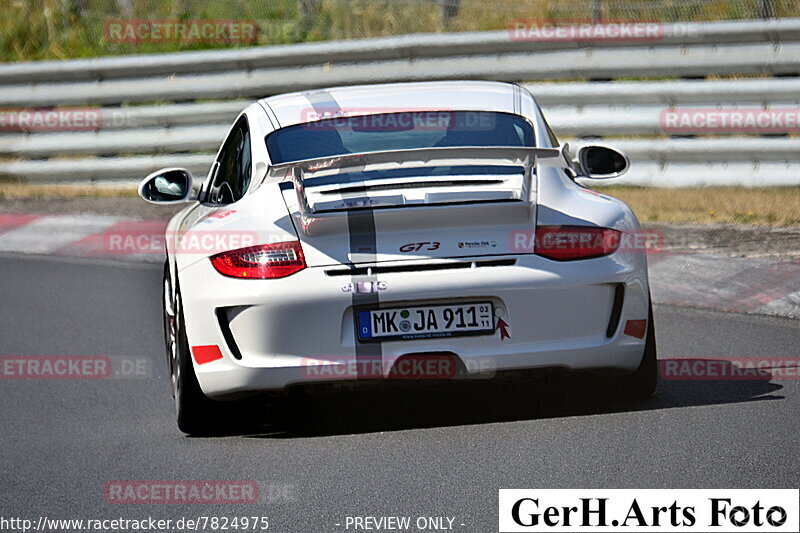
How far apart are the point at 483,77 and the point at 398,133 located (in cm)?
676

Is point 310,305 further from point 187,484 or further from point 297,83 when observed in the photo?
point 297,83

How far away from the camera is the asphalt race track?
16.8ft

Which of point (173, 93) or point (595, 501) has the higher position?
point (173, 93)

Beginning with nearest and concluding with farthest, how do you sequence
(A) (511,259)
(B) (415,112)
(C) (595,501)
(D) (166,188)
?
(C) (595,501) < (A) (511,259) < (B) (415,112) < (D) (166,188)

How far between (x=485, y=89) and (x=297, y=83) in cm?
700

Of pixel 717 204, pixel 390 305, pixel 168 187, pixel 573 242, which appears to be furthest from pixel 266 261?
pixel 717 204

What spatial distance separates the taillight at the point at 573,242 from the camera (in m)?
5.85

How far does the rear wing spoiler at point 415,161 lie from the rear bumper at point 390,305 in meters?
0.36

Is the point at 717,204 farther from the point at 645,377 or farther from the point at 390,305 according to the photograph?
the point at 390,305

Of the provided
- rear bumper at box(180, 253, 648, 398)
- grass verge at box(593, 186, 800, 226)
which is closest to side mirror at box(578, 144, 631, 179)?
rear bumper at box(180, 253, 648, 398)

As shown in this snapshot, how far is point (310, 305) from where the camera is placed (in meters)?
5.75

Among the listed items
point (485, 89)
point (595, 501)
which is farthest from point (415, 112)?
point (595, 501)

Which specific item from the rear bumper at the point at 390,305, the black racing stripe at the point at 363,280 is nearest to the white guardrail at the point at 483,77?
the rear bumper at the point at 390,305

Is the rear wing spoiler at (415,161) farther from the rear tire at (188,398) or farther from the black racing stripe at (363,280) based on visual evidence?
the rear tire at (188,398)
